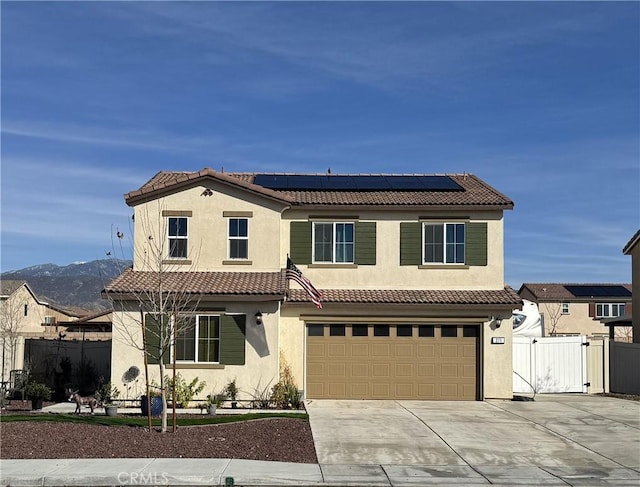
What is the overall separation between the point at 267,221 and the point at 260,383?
5011 mm

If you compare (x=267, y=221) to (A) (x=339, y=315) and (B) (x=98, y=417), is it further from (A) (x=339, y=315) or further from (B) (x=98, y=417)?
(B) (x=98, y=417)

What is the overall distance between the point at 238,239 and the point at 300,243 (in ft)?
6.51

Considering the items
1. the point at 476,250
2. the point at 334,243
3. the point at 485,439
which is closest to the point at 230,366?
the point at 334,243

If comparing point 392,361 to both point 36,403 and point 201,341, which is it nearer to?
point 201,341

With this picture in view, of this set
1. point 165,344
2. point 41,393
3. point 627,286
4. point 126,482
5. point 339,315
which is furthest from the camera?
point 627,286

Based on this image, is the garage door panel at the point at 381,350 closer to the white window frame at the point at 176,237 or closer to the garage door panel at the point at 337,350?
the garage door panel at the point at 337,350

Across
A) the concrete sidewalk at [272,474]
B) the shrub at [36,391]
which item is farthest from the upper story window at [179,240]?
the concrete sidewalk at [272,474]

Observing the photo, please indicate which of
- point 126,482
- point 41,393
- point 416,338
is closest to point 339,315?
point 416,338

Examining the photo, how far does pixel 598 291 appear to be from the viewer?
61.5 m

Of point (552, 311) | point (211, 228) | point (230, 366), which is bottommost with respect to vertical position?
point (230, 366)

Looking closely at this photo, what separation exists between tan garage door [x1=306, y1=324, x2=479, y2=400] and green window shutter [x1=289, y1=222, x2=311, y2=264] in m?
2.15

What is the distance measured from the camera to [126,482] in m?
12.2

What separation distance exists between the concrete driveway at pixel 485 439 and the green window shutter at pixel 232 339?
257cm

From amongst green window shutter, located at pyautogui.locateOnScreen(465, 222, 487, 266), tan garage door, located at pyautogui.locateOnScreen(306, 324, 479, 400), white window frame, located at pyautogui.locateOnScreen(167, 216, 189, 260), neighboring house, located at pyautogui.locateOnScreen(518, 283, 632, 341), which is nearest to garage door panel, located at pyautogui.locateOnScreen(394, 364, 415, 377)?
tan garage door, located at pyautogui.locateOnScreen(306, 324, 479, 400)
